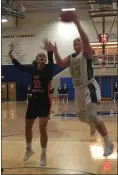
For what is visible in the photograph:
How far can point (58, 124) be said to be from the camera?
31.3 feet

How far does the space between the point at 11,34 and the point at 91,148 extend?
63.9 ft

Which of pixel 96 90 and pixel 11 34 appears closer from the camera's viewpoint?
pixel 96 90

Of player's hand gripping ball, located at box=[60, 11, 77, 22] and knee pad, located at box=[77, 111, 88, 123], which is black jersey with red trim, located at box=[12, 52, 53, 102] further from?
player's hand gripping ball, located at box=[60, 11, 77, 22]

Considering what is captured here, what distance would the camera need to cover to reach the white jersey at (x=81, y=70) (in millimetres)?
3904

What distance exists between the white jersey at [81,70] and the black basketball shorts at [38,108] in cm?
81

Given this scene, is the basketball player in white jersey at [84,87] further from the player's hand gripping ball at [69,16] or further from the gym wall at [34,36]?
the gym wall at [34,36]

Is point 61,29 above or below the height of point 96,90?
above

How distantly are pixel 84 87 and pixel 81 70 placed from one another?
9.7 inches

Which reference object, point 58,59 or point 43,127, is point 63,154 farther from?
point 58,59

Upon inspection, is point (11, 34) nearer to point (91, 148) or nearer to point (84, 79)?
point (91, 148)

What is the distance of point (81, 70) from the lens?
12.8 feet

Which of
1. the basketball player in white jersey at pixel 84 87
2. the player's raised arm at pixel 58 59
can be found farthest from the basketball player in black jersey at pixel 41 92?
→ the basketball player in white jersey at pixel 84 87

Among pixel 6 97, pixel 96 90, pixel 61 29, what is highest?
pixel 61 29

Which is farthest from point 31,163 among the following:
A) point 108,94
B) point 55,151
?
point 108,94
